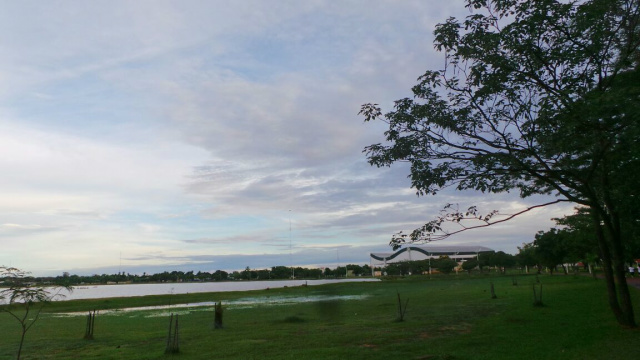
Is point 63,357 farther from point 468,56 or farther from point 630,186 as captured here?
point 630,186

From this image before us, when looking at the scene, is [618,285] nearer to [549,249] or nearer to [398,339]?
[398,339]

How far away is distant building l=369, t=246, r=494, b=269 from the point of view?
18362 cm

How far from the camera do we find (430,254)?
595 ft

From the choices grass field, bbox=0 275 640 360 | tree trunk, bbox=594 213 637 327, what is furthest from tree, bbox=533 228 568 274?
tree trunk, bbox=594 213 637 327

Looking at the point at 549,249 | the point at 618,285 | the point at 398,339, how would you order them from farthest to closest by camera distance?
1. the point at 549,249
2. the point at 398,339
3. the point at 618,285

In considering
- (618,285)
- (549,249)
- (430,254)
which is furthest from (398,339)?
(430,254)

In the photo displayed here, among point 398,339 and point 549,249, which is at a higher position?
point 549,249

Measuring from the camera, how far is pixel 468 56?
1488cm

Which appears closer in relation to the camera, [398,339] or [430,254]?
[398,339]

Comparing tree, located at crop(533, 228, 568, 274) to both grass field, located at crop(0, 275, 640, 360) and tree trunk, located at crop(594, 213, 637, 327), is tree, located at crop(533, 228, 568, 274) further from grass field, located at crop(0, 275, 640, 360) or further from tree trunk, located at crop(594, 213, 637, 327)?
tree trunk, located at crop(594, 213, 637, 327)

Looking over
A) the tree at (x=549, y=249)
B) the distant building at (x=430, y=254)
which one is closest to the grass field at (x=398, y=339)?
the tree at (x=549, y=249)

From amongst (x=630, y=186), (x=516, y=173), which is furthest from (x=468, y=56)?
(x=630, y=186)

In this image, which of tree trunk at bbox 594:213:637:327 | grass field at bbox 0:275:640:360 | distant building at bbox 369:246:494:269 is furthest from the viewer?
distant building at bbox 369:246:494:269

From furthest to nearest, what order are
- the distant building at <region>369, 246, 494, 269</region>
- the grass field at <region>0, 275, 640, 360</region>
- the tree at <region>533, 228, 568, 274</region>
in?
the distant building at <region>369, 246, 494, 269</region>
the tree at <region>533, 228, 568, 274</region>
the grass field at <region>0, 275, 640, 360</region>
